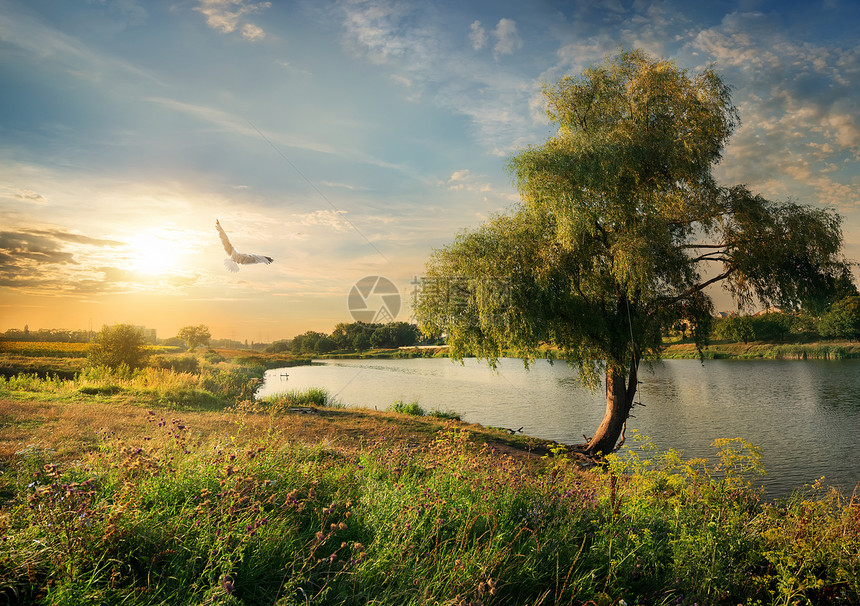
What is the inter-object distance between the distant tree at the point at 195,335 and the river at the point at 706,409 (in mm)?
46026

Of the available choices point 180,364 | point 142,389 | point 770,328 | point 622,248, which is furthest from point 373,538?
point 770,328

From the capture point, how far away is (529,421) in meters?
19.9

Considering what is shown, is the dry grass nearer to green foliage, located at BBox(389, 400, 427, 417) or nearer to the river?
green foliage, located at BBox(389, 400, 427, 417)

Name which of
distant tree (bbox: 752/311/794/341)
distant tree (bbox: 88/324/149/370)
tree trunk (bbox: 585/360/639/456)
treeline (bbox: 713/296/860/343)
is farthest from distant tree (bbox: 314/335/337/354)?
tree trunk (bbox: 585/360/639/456)

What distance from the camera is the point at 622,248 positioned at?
460 inches

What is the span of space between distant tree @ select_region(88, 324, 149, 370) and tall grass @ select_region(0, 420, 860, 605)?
2111 cm

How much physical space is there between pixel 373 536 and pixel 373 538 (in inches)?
2.7

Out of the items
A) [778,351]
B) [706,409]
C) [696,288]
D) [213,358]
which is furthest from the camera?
[778,351]

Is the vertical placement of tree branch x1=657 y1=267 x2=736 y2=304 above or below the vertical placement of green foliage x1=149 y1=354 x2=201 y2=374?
above

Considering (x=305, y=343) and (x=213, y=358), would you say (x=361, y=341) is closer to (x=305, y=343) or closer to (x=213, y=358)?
(x=305, y=343)

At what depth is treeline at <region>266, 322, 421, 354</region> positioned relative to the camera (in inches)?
2781

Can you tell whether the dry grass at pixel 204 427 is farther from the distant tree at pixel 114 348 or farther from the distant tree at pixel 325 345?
the distant tree at pixel 325 345

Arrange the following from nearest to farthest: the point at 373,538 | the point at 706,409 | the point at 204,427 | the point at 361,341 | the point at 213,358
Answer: the point at 373,538, the point at 204,427, the point at 706,409, the point at 213,358, the point at 361,341

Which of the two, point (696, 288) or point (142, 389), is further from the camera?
point (142, 389)
